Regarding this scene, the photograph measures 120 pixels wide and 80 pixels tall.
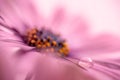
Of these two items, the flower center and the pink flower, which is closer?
the pink flower

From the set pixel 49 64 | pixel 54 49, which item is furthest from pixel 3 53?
pixel 54 49

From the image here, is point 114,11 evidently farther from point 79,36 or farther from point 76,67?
point 76,67

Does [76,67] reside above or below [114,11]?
below

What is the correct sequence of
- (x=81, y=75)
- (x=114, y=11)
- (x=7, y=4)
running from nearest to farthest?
(x=81, y=75) → (x=7, y=4) → (x=114, y=11)
